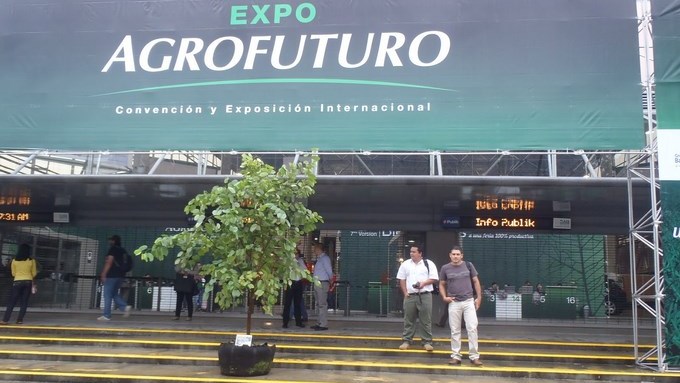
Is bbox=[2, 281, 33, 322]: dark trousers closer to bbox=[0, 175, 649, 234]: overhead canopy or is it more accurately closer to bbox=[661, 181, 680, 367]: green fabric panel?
bbox=[0, 175, 649, 234]: overhead canopy

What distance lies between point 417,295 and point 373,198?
3.27 meters

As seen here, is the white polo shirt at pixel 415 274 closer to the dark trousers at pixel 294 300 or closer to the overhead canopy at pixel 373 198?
the overhead canopy at pixel 373 198

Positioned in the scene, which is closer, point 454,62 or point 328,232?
point 454,62

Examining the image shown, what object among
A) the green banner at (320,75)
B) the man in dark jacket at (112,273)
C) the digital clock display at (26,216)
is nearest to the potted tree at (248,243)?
A: the green banner at (320,75)

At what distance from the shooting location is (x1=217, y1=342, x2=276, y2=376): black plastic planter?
25.2 ft

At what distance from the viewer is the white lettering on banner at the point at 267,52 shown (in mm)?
10039

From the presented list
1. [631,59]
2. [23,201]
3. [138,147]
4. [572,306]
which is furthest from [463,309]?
[23,201]

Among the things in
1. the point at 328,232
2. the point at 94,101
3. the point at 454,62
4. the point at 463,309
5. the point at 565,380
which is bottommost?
the point at 565,380

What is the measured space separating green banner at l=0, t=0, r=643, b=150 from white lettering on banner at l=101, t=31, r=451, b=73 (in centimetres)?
2

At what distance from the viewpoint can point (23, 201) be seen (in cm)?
1350

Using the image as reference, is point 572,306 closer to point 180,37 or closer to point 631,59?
point 631,59

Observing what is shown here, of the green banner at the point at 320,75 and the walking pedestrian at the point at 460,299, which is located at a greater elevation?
the green banner at the point at 320,75

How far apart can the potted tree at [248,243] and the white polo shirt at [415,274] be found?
2.23 meters

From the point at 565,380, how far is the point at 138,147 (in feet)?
25.3
